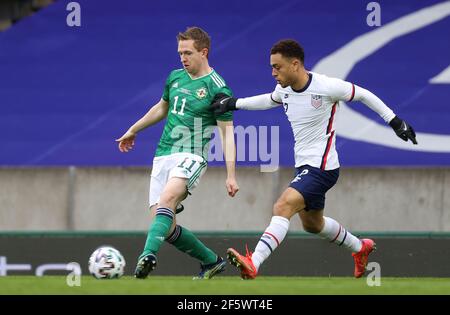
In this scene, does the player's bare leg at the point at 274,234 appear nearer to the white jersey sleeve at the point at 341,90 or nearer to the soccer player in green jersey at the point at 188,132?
the soccer player in green jersey at the point at 188,132

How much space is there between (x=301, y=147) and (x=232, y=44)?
5.26 meters

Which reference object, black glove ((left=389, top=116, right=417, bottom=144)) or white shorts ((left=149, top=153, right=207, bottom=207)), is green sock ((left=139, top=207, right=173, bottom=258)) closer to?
white shorts ((left=149, top=153, right=207, bottom=207))

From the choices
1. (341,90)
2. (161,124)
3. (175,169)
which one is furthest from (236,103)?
(161,124)

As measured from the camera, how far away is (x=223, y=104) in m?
8.69

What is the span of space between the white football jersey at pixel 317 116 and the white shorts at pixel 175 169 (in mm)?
759

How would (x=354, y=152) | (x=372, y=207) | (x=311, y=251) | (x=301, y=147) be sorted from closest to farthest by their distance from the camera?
(x=301, y=147)
(x=311, y=251)
(x=372, y=207)
(x=354, y=152)

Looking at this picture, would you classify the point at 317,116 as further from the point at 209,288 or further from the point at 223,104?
the point at 209,288

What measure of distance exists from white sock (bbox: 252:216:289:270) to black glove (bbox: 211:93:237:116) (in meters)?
0.92

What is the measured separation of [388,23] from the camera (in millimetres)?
13641

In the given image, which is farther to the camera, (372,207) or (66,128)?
(66,128)

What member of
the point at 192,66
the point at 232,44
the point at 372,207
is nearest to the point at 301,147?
the point at 192,66

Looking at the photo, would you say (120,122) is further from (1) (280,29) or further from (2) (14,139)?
(1) (280,29)

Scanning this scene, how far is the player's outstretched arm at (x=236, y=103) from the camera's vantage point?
8.68 metres
